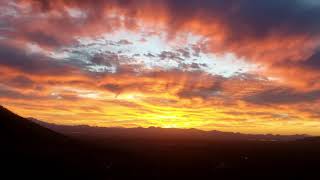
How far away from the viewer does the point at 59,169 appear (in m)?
91.6

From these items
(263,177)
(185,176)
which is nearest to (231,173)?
(263,177)

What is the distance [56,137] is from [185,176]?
45.4 metres

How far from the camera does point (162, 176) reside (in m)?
99.9

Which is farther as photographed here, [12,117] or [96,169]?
[12,117]

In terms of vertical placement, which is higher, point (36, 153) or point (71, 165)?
point (36, 153)

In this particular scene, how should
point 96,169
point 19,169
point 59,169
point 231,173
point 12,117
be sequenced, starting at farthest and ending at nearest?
point 12,117 → point 231,173 → point 96,169 → point 59,169 → point 19,169

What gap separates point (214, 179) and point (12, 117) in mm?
64131

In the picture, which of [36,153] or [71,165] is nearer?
[71,165]

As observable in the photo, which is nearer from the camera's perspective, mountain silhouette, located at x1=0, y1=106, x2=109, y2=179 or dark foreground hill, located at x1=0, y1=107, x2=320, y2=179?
mountain silhouette, located at x1=0, y1=106, x2=109, y2=179

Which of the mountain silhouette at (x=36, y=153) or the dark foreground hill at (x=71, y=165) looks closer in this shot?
the mountain silhouette at (x=36, y=153)

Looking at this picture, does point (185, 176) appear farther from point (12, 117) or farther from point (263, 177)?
point (12, 117)

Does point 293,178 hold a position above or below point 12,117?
below

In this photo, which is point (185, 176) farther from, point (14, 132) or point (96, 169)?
point (14, 132)

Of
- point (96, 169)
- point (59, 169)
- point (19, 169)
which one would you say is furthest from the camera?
point (96, 169)
